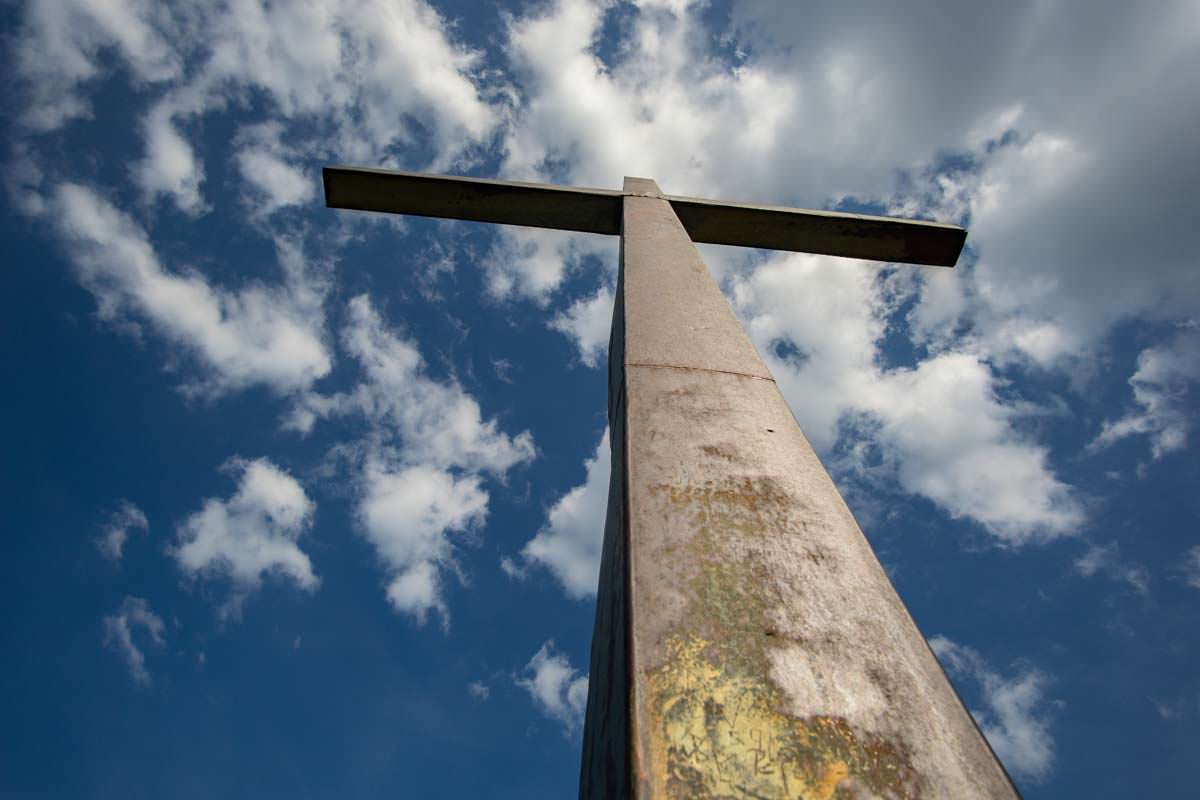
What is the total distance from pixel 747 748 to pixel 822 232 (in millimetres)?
4412

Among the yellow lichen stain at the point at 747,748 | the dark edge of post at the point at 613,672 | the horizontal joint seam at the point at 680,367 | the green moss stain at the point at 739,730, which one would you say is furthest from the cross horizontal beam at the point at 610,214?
the yellow lichen stain at the point at 747,748

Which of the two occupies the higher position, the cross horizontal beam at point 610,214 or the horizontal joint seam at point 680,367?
the cross horizontal beam at point 610,214

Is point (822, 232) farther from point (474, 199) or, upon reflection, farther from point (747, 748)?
point (747, 748)

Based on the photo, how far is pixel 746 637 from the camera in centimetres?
133

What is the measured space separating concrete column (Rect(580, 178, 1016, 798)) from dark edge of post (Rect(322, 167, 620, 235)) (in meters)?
2.78

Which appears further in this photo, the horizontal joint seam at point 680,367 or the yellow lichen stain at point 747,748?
the horizontal joint seam at point 680,367

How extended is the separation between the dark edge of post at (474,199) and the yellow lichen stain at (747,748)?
3.82 metres

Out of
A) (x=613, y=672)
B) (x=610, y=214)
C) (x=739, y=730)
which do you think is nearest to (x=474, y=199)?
(x=610, y=214)

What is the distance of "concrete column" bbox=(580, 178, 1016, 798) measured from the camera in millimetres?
1132

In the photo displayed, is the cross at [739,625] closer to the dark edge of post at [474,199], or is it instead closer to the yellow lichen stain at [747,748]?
the yellow lichen stain at [747,748]

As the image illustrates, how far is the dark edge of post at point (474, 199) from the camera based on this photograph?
14.9 ft

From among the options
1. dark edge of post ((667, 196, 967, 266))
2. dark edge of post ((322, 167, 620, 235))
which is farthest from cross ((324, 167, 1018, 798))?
dark edge of post ((667, 196, 967, 266))

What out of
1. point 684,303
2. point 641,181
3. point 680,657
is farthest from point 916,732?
point 641,181

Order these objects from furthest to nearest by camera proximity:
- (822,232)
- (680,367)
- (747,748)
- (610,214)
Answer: (822,232), (610,214), (680,367), (747,748)
